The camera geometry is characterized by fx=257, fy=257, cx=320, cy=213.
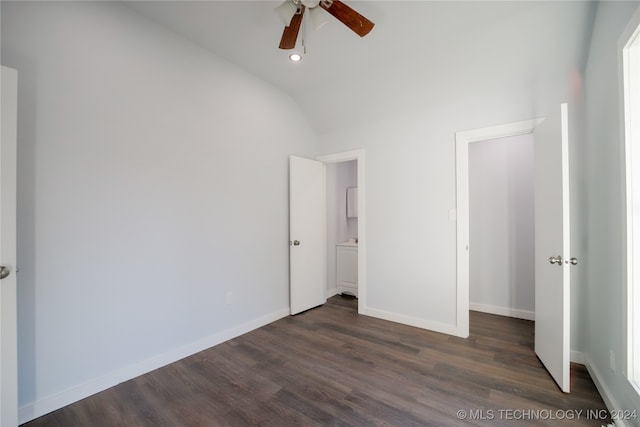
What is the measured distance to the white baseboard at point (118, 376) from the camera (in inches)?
63.4

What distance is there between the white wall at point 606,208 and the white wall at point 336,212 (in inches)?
111

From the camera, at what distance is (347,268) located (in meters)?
4.11

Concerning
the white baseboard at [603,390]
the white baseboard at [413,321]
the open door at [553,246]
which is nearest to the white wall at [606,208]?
the white baseboard at [603,390]

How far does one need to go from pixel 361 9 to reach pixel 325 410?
285cm

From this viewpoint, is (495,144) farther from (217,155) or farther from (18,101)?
(18,101)

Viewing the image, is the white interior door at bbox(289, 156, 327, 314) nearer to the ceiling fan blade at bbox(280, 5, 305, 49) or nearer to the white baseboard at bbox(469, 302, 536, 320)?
the ceiling fan blade at bbox(280, 5, 305, 49)

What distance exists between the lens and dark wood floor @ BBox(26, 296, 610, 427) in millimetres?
1604

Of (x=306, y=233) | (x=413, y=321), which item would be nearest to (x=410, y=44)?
(x=306, y=233)

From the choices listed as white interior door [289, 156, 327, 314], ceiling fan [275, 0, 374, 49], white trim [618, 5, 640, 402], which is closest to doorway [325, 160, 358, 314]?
white interior door [289, 156, 327, 314]

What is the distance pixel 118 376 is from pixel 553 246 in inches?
134

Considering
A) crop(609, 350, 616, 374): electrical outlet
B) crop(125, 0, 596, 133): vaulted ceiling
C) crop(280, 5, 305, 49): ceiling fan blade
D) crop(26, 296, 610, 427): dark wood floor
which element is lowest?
crop(26, 296, 610, 427): dark wood floor

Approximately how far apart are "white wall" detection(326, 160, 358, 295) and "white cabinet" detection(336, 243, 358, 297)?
84mm

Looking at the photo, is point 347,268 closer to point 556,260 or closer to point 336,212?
point 336,212

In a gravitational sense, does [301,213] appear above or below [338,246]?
above
